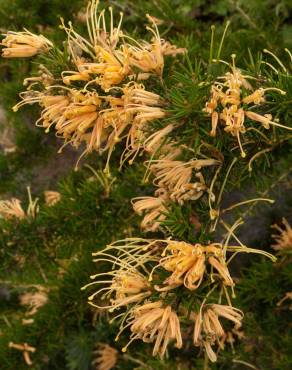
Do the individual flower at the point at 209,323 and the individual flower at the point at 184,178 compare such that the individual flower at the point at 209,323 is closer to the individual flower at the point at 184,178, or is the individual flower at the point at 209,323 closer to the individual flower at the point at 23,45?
the individual flower at the point at 184,178

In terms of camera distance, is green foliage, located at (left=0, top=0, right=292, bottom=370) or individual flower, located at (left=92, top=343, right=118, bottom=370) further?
individual flower, located at (left=92, top=343, right=118, bottom=370)

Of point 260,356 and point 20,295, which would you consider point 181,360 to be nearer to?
point 260,356

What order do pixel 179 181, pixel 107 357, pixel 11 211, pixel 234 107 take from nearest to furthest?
pixel 234 107 < pixel 179 181 < pixel 11 211 < pixel 107 357

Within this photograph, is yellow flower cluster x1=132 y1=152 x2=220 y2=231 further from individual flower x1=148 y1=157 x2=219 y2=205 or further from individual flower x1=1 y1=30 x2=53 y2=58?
individual flower x1=1 y1=30 x2=53 y2=58

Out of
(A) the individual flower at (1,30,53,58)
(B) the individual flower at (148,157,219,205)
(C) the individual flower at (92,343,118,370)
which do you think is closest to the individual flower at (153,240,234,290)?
(B) the individual flower at (148,157,219,205)

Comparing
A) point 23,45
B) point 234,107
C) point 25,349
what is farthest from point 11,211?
point 234,107

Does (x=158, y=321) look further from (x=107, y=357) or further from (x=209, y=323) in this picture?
(x=107, y=357)

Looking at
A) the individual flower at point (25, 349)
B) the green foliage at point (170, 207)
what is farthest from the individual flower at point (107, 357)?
the individual flower at point (25, 349)

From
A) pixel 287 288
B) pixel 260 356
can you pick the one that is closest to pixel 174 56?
pixel 287 288
